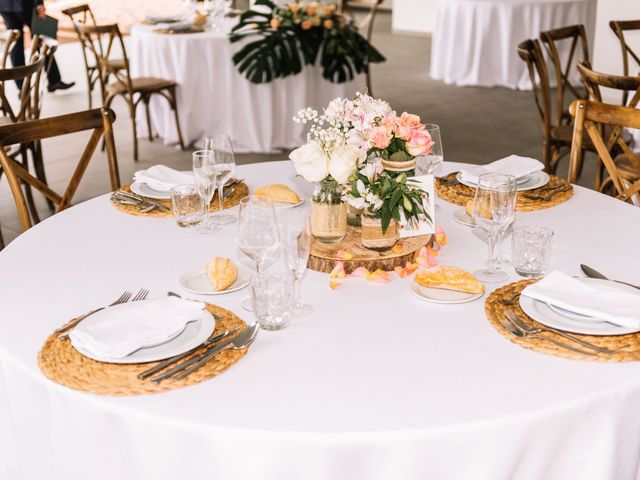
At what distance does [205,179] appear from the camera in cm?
218

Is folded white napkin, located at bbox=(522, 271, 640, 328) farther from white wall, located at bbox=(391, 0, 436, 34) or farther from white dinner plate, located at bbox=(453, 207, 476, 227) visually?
white wall, located at bbox=(391, 0, 436, 34)

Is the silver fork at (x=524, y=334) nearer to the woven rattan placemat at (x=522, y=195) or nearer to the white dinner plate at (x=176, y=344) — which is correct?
the white dinner plate at (x=176, y=344)

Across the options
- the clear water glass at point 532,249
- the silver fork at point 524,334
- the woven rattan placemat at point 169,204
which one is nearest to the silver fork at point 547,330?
the silver fork at point 524,334

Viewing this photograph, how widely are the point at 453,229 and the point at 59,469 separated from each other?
1.16 metres

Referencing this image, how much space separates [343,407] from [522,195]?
4.05 ft

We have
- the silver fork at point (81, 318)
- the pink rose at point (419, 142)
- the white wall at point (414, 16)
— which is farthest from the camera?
the white wall at point (414, 16)

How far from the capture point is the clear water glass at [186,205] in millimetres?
2178

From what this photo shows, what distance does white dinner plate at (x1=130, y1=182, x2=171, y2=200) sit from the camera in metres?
2.44

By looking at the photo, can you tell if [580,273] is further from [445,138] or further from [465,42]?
[465,42]

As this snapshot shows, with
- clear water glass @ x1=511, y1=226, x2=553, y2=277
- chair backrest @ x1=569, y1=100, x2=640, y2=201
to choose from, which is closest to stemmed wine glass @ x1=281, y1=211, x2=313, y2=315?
clear water glass @ x1=511, y1=226, x2=553, y2=277

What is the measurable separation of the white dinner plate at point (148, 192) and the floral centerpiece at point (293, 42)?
11.8ft

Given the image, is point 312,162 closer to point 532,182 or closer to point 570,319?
point 570,319

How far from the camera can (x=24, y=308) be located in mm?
1781

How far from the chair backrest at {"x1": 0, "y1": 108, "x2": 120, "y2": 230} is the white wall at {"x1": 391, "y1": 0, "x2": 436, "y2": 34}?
9.40 m
